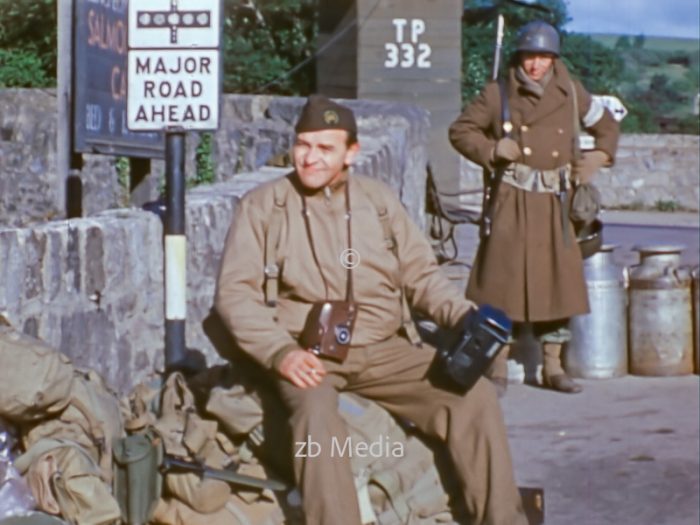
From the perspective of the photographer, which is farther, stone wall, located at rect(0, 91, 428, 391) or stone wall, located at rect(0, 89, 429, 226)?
stone wall, located at rect(0, 89, 429, 226)

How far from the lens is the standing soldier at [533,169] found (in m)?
9.39

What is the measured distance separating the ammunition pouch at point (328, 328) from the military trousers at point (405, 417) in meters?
0.09

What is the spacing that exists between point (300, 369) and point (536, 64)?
12.7 ft

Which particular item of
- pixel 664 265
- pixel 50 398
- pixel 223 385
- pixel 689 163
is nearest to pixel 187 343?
pixel 223 385

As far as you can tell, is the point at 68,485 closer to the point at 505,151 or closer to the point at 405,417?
the point at 405,417

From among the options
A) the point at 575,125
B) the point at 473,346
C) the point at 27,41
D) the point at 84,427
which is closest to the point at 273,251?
the point at 473,346

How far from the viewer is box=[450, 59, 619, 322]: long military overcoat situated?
→ 9.41 meters

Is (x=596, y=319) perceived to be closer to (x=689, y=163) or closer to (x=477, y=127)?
(x=477, y=127)

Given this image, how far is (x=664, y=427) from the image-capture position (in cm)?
898

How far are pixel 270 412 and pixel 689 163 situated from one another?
1940 cm

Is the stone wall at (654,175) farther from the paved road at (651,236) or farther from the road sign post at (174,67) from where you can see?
the road sign post at (174,67)

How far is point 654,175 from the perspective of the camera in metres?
25.0

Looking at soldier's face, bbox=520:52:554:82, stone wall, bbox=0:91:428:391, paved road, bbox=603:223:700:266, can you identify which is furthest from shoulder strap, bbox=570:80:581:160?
paved road, bbox=603:223:700:266

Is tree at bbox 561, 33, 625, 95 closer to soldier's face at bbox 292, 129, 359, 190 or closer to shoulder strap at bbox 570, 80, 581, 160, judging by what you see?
shoulder strap at bbox 570, 80, 581, 160
